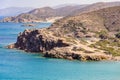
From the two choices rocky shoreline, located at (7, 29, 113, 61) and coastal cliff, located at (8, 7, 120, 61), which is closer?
rocky shoreline, located at (7, 29, 113, 61)

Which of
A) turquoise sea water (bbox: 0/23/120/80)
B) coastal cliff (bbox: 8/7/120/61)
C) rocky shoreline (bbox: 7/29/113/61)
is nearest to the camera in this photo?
turquoise sea water (bbox: 0/23/120/80)

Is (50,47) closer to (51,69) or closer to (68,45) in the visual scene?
(68,45)

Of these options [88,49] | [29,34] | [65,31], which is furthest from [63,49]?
[65,31]

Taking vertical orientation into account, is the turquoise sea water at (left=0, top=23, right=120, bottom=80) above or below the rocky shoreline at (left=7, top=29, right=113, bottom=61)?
below

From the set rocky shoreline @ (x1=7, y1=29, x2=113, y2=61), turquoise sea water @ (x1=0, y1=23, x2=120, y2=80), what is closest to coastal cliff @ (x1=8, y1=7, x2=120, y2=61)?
rocky shoreline @ (x1=7, y1=29, x2=113, y2=61)

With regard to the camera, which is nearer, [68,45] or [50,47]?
[68,45]

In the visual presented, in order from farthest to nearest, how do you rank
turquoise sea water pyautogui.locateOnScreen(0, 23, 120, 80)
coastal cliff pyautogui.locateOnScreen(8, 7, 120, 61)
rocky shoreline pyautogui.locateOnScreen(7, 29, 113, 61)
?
coastal cliff pyautogui.locateOnScreen(8, 7, 120, 61) → rocky shoreline pyautogui.locateOnScreen(7, 29, 113, 61) → turquoise sea water pyautogui.locateOnScreen(0, 23, 120, 80)

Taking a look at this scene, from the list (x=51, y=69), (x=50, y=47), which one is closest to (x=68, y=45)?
(x=50, y=47)

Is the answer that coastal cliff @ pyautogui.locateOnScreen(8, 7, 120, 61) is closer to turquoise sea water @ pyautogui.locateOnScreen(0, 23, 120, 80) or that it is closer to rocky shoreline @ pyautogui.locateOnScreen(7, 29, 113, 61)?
rocky shoreline @ pyautogui.locateOnScreen(7, 29, 113, 61)
